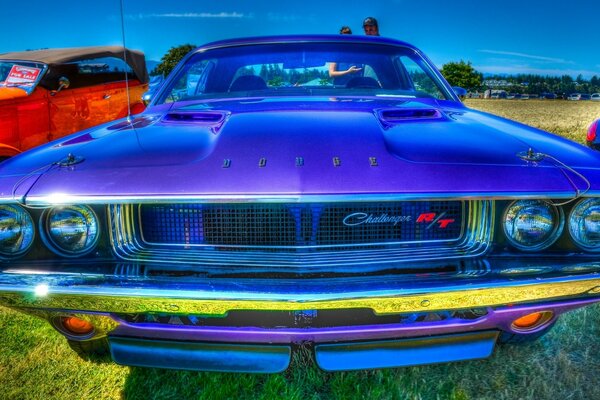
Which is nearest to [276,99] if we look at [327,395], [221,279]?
[221,279]

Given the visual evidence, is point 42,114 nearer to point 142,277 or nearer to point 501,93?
point 142,277

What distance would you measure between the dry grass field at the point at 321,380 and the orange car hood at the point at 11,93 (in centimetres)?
269

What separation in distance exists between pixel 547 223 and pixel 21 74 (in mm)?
4592

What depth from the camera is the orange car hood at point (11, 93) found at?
13.4 feet

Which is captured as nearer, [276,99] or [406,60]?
[276,99]

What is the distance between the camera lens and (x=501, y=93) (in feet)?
129

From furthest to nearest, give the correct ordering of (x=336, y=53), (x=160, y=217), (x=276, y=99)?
(x=336, y=53) → (x=276, y=99) → (x=160, y=217)

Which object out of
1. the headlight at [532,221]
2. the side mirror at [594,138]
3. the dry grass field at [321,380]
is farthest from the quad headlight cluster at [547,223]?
the side mirror at [594,138]

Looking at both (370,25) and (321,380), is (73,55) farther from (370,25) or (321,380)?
(321,380)

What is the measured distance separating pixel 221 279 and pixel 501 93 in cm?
4202

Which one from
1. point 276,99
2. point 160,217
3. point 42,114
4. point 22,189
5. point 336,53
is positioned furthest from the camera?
point 42,114

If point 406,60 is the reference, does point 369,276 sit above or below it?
below

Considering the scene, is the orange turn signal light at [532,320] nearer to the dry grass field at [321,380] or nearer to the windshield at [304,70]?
the dry grass field at [321,380]

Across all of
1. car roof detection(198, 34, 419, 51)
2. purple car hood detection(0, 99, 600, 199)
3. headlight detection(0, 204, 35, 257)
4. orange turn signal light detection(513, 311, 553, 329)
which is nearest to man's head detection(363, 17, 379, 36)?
car roof detection(198, 34, 419, 51)
